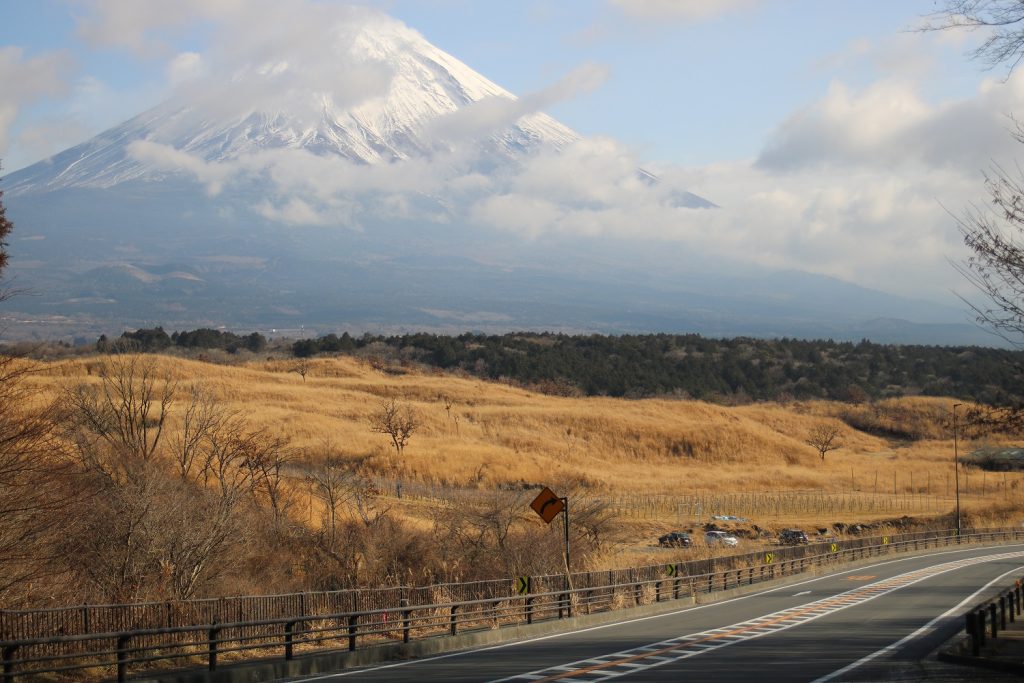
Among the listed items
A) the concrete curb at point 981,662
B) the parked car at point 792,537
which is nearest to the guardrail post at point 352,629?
the concrete curb at point 981,662

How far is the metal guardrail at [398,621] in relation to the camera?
1684cm

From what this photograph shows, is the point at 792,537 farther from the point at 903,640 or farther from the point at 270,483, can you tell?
the point at 903,640

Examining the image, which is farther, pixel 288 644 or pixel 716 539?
pixel 716 539

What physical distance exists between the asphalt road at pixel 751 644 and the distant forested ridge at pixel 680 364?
95584 millimetres

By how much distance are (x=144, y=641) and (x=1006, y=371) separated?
1550 cm

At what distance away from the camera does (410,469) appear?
Answer: 69.8 metres

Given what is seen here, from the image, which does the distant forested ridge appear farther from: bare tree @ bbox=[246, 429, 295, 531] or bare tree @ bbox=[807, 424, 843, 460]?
bare tree @ bbox=[246, 429, 295, 531]

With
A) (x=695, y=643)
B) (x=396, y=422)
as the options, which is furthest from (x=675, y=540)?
(x=695, y=643)

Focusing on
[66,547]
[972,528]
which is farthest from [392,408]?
[66,547]

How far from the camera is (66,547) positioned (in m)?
25.0

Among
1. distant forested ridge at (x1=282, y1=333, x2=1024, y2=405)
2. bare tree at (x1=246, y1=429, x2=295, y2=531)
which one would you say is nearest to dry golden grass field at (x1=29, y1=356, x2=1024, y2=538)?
bare tree at (x1=246, y1=429, x2=295, y2=531)

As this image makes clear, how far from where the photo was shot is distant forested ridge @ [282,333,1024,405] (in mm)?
137750

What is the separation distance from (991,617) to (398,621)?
1116 cm

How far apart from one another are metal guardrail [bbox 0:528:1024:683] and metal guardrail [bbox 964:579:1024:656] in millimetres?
9748
